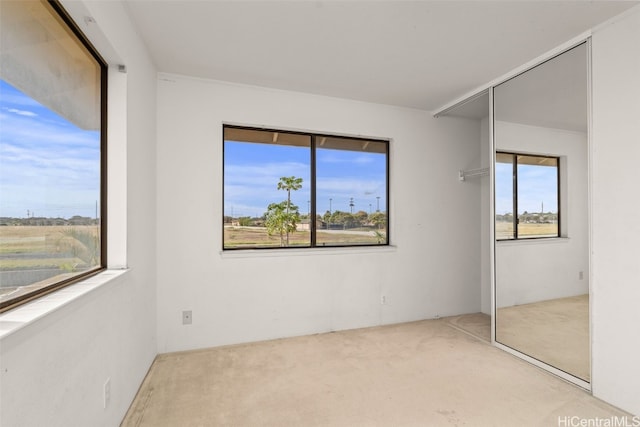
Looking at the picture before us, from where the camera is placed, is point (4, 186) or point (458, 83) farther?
point (458, 83)

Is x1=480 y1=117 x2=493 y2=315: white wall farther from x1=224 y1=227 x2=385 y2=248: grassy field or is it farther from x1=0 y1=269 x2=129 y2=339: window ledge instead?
x1=0 y1=269 x2=129 y2=339: window ledge

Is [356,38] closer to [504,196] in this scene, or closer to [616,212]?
[504,196]

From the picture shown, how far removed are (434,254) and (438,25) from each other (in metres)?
2.56

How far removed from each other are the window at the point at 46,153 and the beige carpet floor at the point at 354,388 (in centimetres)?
117

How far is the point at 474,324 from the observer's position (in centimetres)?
361

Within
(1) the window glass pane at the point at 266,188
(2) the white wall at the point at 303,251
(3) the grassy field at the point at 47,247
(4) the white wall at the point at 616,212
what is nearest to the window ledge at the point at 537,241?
(4) the white wall at the point at 616,212

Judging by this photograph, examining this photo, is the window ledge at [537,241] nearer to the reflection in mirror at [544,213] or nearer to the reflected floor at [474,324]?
the reflection in mirror at [544,213]

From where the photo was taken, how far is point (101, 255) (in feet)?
6.08

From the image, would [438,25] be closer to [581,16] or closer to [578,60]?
[581,16]

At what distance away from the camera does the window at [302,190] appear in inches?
128

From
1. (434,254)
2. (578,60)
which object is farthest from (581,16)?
(434,254)

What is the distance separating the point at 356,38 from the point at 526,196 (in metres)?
2.02

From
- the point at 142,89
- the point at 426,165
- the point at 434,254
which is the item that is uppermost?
the point at 142,89

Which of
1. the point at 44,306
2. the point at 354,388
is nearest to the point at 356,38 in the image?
the point at 44,306
